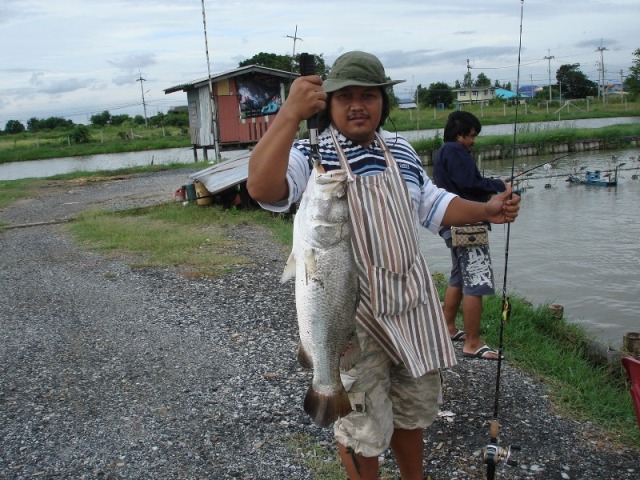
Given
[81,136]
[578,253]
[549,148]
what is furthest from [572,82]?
[578,253]

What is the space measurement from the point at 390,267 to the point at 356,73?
2.77 ft

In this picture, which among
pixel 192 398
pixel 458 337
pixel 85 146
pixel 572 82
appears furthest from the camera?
pixel 572 82

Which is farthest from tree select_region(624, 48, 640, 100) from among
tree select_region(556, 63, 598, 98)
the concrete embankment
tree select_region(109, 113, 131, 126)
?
tree select_region(109, 113, 131, 126)

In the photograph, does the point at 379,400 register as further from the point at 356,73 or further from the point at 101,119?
the point at 101,119

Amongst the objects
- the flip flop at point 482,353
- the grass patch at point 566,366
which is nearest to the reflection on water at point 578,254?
the grass patch at point 566,366

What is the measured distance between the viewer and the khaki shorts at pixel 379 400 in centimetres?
280

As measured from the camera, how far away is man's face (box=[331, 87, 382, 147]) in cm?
271

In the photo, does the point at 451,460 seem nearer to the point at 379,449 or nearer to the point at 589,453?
the point at 589,453

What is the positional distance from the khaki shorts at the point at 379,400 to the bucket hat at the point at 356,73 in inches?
41.7

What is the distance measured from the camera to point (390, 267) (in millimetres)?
2725

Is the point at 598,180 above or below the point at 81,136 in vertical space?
below

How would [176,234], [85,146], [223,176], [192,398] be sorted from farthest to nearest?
[85,146], [223,176], [176,234], [192,398]

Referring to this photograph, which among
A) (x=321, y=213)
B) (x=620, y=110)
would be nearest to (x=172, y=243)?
(x=321, y=213)

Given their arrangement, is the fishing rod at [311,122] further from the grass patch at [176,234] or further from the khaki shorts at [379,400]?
the grass patch at [176,234]
